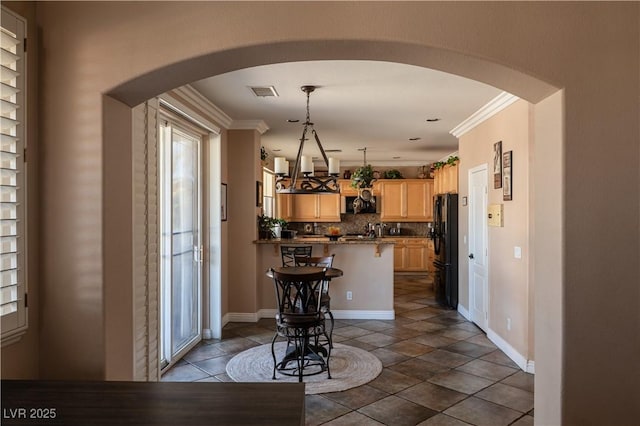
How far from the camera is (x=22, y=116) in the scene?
70.7 inches

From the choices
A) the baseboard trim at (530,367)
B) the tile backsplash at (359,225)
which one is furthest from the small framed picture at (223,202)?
the tile backsplash at (359,225)

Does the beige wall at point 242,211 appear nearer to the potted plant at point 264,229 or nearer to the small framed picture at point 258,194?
the small framed picture at point 258,194

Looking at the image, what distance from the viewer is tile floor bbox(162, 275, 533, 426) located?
9.61ft

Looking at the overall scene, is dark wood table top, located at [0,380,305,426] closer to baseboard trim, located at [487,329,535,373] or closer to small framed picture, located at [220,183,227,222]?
baseboard trim, located at [487,329,535,373]

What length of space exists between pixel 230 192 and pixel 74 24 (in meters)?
3.51

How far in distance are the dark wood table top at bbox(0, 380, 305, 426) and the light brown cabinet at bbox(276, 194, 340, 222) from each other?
7.65 metres

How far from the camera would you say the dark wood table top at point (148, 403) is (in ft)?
4.64

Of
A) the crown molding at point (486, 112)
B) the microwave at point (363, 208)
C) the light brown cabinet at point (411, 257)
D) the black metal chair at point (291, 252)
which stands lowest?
the light brown cabinet at point (411, 257)

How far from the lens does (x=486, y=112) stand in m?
4.65

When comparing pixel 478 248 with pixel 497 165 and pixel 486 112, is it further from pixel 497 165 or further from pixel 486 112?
pixel 486 112

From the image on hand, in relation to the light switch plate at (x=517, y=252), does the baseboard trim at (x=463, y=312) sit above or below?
below

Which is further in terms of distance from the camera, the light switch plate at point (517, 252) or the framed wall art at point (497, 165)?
the framed wall art at point (497, 165)

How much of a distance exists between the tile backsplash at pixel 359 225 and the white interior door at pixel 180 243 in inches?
198

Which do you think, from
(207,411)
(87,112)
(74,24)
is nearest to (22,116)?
(87,112)
